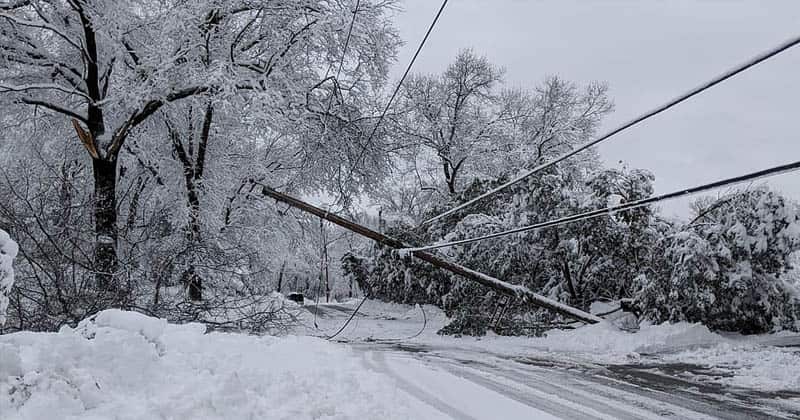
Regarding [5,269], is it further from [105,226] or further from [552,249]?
[552,249]

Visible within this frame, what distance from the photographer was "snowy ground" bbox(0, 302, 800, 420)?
3.58 metres

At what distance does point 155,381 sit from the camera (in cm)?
402

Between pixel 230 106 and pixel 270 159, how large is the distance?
7.30 meters

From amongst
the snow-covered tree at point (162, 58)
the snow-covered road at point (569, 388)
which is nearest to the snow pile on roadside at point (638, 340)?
the snow-covered road at point (569, 388)

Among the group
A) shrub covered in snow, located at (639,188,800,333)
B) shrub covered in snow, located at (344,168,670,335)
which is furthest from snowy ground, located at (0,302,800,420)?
shrub covered in snow, located at (344,168,670,335)

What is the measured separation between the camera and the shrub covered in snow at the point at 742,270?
39.2 feet

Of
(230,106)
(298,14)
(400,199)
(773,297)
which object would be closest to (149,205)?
(230,106)

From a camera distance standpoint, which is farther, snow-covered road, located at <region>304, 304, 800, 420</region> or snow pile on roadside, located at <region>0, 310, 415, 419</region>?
snow-covered road, located at <region>304, 304, 800, 420</region>

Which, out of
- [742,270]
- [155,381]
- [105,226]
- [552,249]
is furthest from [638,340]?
[105,226]

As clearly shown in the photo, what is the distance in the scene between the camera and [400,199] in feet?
126

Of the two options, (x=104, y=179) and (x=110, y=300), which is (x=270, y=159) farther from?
(x=110, y=300)

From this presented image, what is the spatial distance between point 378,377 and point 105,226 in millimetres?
6941

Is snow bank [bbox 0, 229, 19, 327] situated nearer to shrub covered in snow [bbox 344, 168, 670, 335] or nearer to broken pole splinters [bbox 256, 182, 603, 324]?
broken pole splinters [bbox 256, 182, 603, 324]

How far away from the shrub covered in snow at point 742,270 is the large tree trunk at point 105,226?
11247mm
